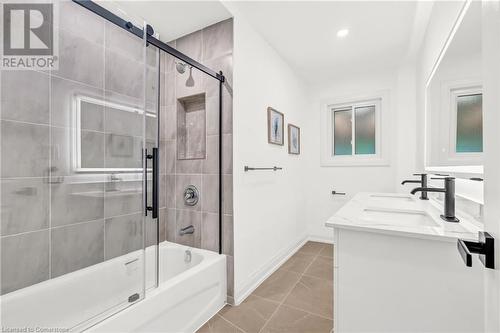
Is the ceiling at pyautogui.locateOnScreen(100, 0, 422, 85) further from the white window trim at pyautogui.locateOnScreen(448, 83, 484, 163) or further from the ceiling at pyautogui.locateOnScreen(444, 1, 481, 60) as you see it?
the white window trim at pyautogui.locateOnScreen(448, 83, 484, 163)

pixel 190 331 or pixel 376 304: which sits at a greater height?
pixel 376 304

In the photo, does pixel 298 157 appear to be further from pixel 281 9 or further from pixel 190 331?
pixel 190 331

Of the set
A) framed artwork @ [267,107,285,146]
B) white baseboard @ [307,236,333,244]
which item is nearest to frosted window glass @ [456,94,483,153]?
framed artwork @ [267,107,285,146]

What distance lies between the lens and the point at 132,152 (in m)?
1.72

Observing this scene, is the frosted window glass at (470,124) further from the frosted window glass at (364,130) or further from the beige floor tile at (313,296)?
the frosted window glass at (364,130)

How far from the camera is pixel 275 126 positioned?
2.64m

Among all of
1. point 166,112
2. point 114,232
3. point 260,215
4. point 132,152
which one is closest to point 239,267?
point 260,215

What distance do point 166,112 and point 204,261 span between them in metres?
1.54

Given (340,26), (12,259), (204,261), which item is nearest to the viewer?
(12,259)

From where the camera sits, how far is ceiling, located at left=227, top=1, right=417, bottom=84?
1973 millimetres

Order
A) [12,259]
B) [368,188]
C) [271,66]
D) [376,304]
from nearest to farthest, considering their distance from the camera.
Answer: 1. [376,304]
2. [12,259]
3. [271,66]
4. [368,188]

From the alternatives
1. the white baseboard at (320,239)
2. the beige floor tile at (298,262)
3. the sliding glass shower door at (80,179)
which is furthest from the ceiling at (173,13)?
the white baseboard at (320,239)

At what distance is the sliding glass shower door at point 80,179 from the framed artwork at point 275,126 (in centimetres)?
123

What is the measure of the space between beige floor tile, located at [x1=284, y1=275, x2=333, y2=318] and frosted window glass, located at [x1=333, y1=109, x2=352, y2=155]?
201 cm
